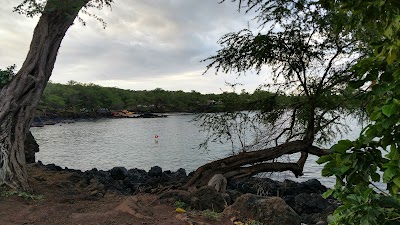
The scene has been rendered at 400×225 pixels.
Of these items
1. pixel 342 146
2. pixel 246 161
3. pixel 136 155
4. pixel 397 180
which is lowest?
pixel 136 155

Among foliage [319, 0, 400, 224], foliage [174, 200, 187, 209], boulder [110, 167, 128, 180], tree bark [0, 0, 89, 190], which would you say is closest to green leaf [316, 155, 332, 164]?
foliage [319, 0, 400, 224]

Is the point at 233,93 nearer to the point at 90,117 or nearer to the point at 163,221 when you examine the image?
the point at 163,221

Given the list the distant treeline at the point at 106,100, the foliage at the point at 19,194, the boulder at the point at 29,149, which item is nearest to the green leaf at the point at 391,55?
the foliage at the point at 19,194

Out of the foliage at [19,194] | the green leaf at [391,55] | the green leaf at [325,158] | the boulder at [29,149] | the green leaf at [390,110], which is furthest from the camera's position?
the boulder at [29,149]

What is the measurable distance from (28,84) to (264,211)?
576 centimetres

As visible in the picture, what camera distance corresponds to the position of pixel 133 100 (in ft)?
370

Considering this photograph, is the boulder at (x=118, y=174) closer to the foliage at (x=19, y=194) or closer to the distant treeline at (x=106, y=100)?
the foliage at (x=19, y=194)

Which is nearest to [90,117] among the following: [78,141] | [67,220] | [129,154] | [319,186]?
[78,141]

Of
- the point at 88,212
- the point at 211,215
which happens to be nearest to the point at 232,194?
the point at 211,215

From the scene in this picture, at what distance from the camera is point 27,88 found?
8.03 metres

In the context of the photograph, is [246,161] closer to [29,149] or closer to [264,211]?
[264,211]

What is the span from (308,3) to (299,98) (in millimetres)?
2322

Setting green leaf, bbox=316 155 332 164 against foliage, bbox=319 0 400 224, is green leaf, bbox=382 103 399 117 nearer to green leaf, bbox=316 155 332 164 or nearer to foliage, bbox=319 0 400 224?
foliage, bbox=319 0 400 224

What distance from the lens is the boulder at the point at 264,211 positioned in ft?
17.4
